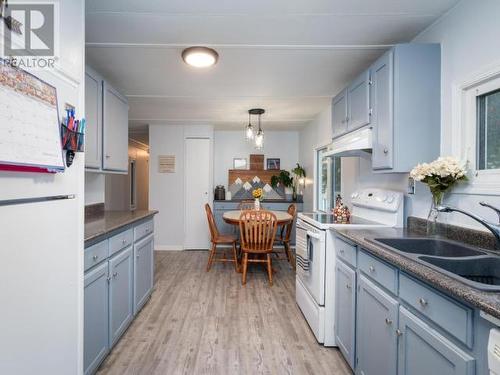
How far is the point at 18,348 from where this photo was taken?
0.93m

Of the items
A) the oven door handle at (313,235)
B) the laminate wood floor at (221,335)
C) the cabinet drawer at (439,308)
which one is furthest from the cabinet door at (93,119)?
the cabinet drawer at (439,308)

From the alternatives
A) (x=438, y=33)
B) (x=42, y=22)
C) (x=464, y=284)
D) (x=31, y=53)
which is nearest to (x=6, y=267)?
(x=31, y=53)

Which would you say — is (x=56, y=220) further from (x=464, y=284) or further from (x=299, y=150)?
(x=299, y=150)

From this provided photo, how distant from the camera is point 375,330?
1379 mm

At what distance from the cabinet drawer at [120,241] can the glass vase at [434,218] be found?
6.92ft

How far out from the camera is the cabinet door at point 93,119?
2068mm

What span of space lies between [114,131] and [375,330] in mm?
2663

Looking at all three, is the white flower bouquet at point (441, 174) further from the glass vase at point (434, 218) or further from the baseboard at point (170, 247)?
the baseboard at point (170, 247)

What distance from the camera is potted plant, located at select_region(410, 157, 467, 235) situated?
145 centimetres

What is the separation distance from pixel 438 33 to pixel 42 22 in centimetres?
224

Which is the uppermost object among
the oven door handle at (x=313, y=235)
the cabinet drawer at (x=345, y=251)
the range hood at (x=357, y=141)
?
the range hood at (x=357, y=141)

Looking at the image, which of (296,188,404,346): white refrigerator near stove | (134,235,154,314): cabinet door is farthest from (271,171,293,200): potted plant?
(134,235,154,314): cabinet door

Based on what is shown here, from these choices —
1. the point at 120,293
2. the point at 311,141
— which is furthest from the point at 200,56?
the point at 311,141

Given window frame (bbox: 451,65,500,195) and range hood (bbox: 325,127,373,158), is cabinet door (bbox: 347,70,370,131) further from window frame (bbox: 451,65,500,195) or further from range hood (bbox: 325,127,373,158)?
window frame (bbox: 451,65,500,195)
